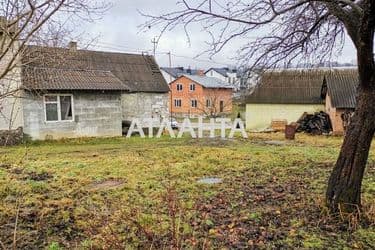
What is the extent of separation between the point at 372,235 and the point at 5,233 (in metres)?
4.22

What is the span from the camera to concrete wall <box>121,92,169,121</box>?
70.0 ft

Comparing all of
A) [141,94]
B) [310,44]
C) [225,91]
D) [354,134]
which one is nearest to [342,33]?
[310,44]

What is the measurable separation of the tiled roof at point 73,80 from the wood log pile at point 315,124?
11.3 m

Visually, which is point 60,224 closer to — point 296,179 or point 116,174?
point 116,174

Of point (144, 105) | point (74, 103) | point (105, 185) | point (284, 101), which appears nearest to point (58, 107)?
point (74, 103)

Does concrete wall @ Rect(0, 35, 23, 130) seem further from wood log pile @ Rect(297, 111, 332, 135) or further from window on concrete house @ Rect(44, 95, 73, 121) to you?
wood log pile @ Rect(297, 111, 332, 135)

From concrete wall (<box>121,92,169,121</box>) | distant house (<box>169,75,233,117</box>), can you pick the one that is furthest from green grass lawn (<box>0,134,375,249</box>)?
distant house (<box>169,75,233,117</box>)

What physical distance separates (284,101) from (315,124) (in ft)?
12.5

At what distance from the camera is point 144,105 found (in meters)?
22.1

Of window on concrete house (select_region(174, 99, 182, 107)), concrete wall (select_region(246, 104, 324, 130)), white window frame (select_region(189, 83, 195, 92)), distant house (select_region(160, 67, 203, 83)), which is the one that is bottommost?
concrete wall (select_region(246, 104, 324, 130))

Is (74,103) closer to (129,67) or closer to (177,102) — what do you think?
(129,67)

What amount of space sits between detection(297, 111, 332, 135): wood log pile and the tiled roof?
443 inches

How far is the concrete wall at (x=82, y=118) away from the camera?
15.4 m

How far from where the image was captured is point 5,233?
409 cm
